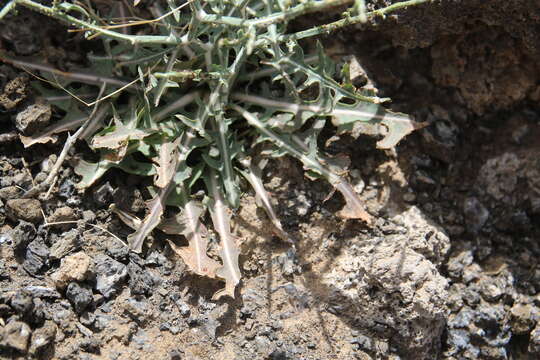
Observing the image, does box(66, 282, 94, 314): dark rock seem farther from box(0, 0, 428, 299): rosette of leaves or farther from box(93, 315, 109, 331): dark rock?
box(0, 0, 428, 299): rosette of leaves

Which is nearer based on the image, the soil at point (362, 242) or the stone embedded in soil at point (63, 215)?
the soil at point (362, 242)

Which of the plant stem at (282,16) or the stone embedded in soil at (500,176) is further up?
the plant stem at (282,16)

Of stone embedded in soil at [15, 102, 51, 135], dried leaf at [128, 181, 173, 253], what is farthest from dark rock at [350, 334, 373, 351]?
stone embedded in soil at [15, 102, 51, 135]

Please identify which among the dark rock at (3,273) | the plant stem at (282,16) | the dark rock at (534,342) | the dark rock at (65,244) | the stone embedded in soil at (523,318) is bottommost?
the dark rock at (534,342)

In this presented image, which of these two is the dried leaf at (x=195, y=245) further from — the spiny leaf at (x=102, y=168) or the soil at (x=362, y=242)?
the spiny leaf at (x=102, y=168)

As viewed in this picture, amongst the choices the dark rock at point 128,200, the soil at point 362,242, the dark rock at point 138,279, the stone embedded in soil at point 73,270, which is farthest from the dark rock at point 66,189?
the dark rock at point 138,279

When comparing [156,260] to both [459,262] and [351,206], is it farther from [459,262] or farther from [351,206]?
[459,262]

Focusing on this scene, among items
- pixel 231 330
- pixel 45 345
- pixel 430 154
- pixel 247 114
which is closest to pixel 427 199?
pixel 430 154
